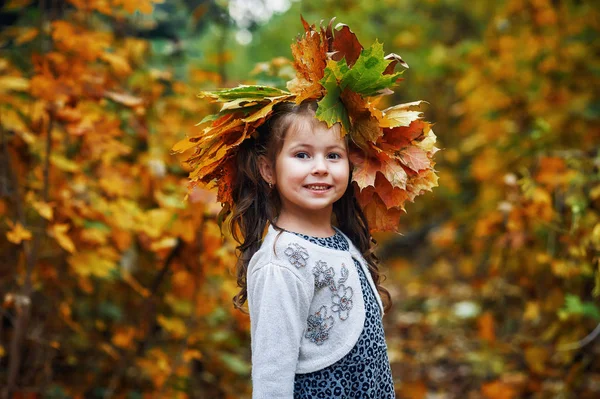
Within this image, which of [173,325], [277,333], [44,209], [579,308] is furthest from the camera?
[173,325]

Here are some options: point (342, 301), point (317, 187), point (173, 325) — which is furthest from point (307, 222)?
point (173, 325)

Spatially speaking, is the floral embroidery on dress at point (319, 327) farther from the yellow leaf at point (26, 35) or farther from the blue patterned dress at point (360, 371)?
the yellow leaf at point (26, 35)

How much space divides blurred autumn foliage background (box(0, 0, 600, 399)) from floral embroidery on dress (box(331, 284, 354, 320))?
600 millimetres

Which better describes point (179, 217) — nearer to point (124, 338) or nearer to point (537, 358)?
point (124, 338)

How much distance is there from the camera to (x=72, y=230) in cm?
302

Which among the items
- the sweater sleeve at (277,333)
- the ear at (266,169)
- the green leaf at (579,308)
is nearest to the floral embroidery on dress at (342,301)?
the sweater sleeve at (277,333)

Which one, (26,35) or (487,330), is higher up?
(26,35)

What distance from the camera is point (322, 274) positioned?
176cm

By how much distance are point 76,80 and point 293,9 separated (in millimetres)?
5253

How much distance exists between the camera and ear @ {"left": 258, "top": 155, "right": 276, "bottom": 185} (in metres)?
1.87

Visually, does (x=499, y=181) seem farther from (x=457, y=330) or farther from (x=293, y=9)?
(x=293, y=9)

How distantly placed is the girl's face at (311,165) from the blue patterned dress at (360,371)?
11cm

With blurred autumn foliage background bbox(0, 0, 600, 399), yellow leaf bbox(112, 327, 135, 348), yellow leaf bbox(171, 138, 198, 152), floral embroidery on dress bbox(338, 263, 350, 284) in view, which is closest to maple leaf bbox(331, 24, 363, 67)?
yellow leaf bbox(171, 138, 198, 152)

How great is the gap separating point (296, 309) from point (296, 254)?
5.6 inches
